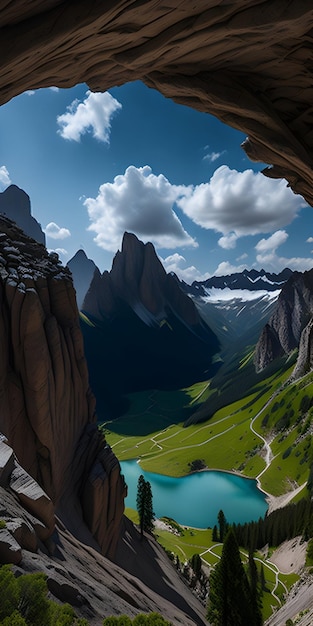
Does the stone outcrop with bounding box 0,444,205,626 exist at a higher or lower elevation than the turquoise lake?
higher

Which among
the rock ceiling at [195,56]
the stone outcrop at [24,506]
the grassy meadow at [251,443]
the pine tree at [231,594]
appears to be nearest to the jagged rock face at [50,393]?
the stone outcrop at [24,506]

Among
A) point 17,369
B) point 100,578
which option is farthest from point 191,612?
point 17,369

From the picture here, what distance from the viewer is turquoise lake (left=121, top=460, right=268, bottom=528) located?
112750mm

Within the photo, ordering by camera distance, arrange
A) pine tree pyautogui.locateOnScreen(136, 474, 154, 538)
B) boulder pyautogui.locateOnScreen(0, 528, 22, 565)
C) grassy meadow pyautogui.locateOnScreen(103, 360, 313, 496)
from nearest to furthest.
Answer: boulder pyautogui.locateOnScreen(0, 528, 22, 565)
pine tree pyautogui.locateOnScreen(136, 474, 154, 538)
grassy meadow pyautogui.locateOnScreen(103, 360, 313, 496)

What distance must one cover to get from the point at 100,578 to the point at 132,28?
2734 centimetres

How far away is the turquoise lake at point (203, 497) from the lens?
11275 centimetres

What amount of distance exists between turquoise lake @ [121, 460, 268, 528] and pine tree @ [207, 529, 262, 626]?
8412 centimetres

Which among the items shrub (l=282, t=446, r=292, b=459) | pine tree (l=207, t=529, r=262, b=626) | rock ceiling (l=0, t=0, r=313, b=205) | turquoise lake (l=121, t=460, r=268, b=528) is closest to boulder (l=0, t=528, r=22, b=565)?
rock ceiling (l=0, t=0, r=313, b=205)

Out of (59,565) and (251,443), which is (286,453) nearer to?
(251,443)

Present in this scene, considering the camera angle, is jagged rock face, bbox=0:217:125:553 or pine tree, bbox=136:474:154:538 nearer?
jagged rock face, bbox=0:217:125:553

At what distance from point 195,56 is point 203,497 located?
140 metres

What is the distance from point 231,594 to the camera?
33.9 m

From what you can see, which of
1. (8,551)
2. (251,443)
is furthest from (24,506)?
(251,443)

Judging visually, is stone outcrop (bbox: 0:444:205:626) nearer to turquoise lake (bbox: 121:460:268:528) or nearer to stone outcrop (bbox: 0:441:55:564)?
stone outcrop (bbox: 0:441:55:564)
